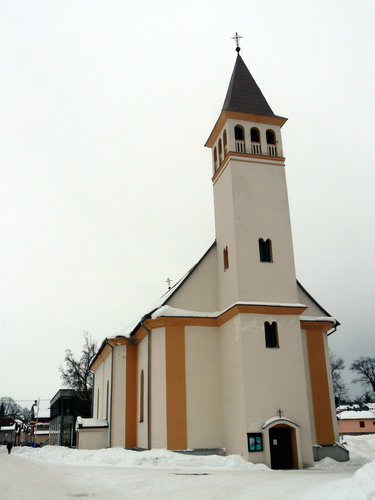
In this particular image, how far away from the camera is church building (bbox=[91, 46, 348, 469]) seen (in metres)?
19.5

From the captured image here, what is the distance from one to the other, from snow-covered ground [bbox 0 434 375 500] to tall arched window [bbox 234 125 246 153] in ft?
46.5

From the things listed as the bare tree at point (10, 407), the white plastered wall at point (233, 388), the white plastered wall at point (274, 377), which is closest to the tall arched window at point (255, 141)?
the white plastered wall at point (274, 377)

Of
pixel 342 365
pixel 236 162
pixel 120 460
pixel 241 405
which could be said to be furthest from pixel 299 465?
pixel 342 365

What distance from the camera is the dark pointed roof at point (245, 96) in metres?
24.5

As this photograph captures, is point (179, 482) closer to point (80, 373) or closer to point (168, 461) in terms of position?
point (168, 461)

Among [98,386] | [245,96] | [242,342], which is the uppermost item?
[245,96]

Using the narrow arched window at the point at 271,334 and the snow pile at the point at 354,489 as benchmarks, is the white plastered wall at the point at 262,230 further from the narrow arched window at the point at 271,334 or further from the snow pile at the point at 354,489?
the snow pile at the point at 354,489

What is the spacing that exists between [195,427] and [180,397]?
1433 mm

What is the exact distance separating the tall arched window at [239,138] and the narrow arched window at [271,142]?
1415 mm

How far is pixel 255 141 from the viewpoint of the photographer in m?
24.4

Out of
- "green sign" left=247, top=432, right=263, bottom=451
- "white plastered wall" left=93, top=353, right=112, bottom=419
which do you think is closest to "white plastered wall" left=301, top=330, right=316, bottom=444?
"green sign" left=247, top=432, right=263, bottom=451

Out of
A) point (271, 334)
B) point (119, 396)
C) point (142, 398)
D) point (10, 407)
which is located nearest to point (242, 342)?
point (271, 334)

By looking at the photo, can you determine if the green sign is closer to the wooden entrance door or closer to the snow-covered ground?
the wooden entrance door

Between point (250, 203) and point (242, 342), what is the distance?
672 cm
